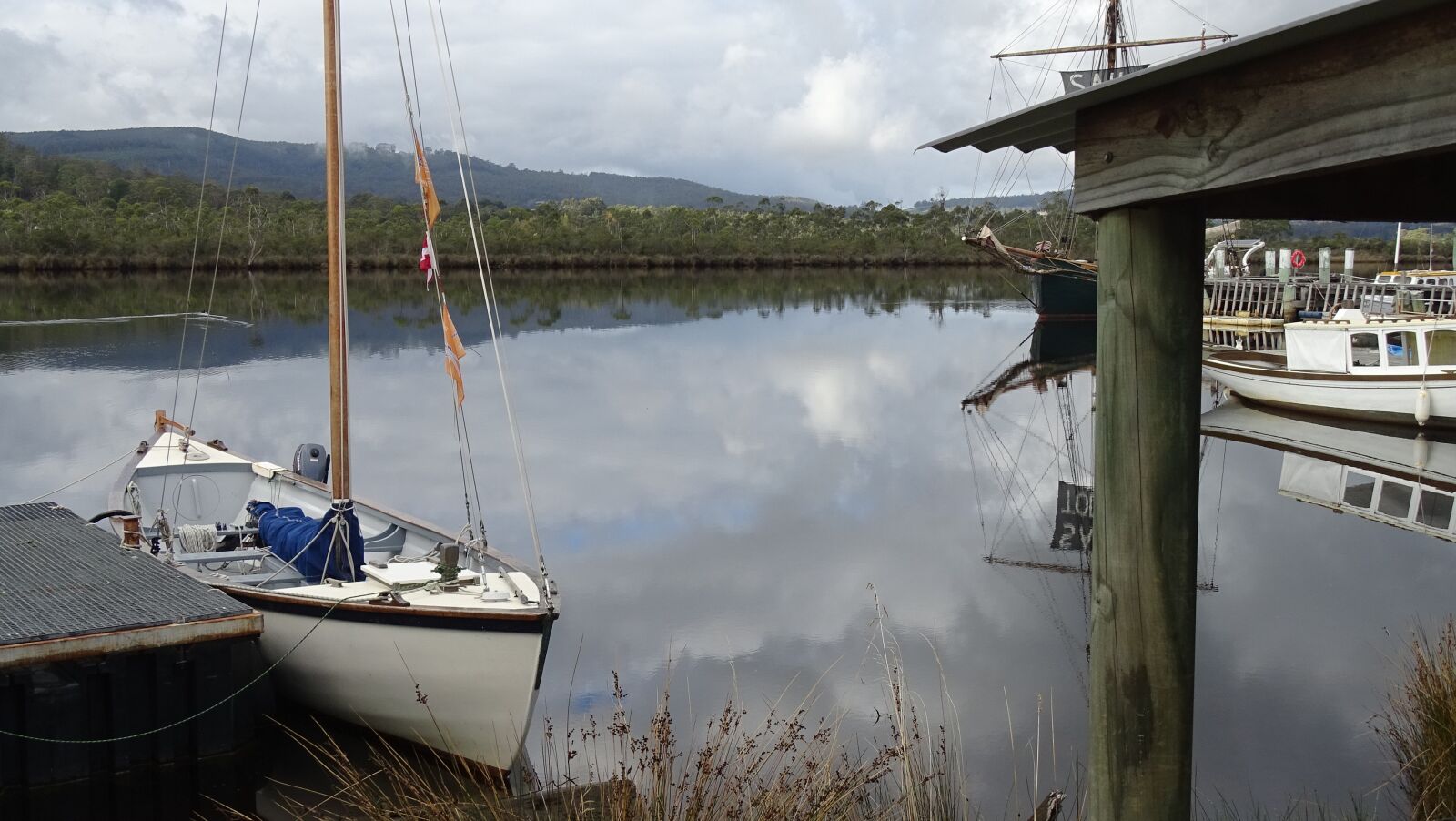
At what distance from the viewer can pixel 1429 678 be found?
5535 mm

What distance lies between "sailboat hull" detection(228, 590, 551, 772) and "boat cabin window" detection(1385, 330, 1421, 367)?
16198mm

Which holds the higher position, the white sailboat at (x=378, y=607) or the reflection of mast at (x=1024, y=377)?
the white sailboat at (x=378, y=607)

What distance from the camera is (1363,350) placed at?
63.1ft

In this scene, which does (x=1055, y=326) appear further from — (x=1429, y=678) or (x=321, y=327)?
(x=1429, y=678)

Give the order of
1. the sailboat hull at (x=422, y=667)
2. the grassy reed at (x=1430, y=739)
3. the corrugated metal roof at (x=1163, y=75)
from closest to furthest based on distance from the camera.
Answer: the corrugated metal roof at (x=1163, y=75) < the grassy reed at (x=1430, y=739) < the sailboat hull at (x=422, y=667)

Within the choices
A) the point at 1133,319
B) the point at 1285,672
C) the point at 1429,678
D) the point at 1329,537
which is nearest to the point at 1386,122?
the point at 1133,319

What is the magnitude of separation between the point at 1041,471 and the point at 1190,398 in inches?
A: 536

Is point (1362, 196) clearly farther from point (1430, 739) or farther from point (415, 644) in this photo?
point (415, 644)

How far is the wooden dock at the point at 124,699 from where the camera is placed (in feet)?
21.2

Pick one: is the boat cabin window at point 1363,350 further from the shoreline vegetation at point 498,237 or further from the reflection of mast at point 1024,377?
the shoreline vegetation at point 498,237

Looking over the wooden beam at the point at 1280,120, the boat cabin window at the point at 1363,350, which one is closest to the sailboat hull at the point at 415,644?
the wooden beam at the point at 1280,120

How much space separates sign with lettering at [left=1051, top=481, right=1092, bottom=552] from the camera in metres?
12.5

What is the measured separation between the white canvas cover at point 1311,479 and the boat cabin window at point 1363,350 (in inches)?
132

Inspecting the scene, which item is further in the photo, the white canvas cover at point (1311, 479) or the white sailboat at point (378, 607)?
the white canvas cover at point (1311, 479)
